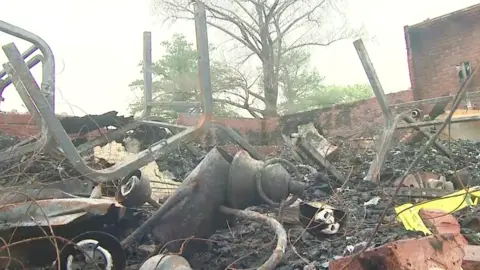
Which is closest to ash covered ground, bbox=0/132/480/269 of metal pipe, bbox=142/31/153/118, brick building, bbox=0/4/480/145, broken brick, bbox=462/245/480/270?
broken brick, bbox=462/245/480/270

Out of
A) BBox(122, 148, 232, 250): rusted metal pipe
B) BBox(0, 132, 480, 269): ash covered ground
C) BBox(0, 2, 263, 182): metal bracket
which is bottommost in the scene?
BBox(0, 132, 480, 269): ash covered ground

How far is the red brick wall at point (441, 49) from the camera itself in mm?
12961

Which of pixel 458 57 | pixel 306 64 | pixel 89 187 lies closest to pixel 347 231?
pixel 89 187

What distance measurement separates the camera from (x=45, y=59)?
3135mm

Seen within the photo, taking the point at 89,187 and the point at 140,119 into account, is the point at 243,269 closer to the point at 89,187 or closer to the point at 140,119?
the point at 89,187

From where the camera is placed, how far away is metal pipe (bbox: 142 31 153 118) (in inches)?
184

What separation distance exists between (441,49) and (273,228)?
42.4ft

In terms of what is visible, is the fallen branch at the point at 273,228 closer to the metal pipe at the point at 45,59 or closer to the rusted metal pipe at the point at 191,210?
the rusted metal pipe at the point at 191,210

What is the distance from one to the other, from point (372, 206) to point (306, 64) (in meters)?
19.6

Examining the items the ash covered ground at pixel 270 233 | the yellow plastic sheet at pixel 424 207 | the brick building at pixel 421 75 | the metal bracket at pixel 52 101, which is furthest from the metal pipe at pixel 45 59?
the brick building at pixel 421 75

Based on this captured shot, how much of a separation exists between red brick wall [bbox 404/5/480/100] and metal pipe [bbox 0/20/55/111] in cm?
1214

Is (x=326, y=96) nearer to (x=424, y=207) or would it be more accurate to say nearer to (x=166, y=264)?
(x=424, y=207)

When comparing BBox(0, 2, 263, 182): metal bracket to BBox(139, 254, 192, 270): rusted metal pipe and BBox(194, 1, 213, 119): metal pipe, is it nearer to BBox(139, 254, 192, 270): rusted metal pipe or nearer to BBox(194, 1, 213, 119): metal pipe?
BBox(194, 1, 213, 119): metal pipe

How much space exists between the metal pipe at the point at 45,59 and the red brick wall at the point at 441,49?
1214 centimetres
